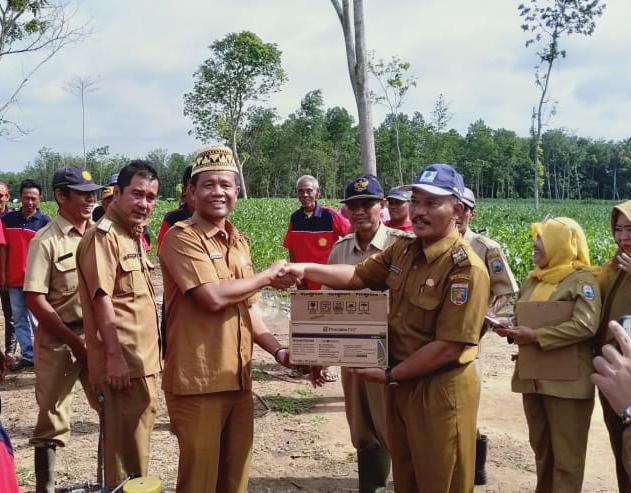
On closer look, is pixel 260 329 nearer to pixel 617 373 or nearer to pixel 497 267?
pixel 497 267

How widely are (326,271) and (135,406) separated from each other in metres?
1.31

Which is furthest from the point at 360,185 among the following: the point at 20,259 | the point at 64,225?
the point at 20,259

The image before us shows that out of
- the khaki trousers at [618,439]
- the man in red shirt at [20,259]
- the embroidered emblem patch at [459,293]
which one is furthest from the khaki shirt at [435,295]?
the man in red shirt at [20,259]

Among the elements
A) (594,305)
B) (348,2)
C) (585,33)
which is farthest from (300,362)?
(585,33)

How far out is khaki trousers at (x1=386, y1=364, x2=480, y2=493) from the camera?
254 cm

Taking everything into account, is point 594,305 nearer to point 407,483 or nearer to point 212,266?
point 407,483

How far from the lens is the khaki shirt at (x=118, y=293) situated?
298 cm

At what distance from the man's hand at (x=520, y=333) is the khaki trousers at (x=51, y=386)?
8.58 ft

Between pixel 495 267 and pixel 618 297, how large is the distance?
2.76ft

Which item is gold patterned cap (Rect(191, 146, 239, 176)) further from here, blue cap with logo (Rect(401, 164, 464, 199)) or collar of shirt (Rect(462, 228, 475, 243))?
collar of shirt (Rect(462, 228, 475, 243))

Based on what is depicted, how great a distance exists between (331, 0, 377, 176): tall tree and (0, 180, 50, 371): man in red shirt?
5822 mm

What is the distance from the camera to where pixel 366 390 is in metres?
3.75

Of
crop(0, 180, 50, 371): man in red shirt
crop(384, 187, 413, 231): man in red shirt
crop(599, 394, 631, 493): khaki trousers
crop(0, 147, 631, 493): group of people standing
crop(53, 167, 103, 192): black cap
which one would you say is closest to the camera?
crop(0, 147, 631, 493): group of people standing

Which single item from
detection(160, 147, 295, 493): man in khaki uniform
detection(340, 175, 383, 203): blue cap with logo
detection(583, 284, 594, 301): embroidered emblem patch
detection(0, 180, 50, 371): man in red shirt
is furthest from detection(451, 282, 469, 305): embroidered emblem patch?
detection(0, 180, 50, 371): man in red shirt
